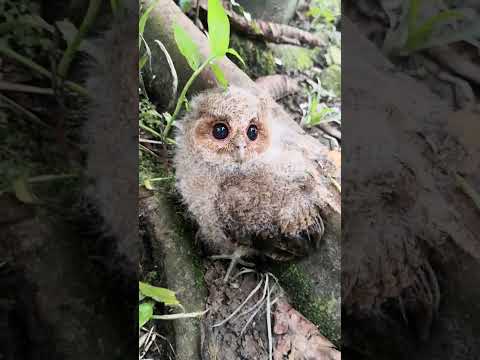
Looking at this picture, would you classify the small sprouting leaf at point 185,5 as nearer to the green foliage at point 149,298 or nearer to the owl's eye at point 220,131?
the owl's eye at point 220,131

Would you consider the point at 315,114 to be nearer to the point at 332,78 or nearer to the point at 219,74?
the point at 332,78

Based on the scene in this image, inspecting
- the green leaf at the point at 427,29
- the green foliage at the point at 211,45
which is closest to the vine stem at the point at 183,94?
the green foliage at the point at 211,45

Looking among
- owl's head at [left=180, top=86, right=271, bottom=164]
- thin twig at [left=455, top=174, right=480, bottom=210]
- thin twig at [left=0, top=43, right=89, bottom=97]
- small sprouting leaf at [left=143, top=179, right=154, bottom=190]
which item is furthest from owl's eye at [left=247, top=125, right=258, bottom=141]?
thin twig at [left=455, top=174, right=480, bottom=210]

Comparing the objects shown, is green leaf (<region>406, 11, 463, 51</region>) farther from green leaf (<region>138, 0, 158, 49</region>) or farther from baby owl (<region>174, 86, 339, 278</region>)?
green leaf (<region>138, 0, 158, 49</region>)

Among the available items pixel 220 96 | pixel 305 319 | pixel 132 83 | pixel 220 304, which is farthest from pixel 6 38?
pixel 305 319

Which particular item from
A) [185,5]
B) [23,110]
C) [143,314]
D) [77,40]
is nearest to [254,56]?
[185,5]

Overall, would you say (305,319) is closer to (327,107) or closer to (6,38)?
(327,107)
